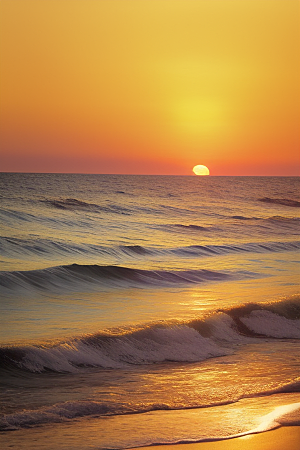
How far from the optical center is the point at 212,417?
21.0 ft

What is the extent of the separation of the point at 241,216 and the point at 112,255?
88.6 ft

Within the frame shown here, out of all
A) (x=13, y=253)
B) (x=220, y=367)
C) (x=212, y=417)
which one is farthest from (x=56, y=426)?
(x=13, y=253)

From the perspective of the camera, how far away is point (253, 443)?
5.47 meters

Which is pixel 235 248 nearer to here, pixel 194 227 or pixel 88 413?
pixel 194 227

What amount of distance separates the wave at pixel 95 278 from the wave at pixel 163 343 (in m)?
5.01

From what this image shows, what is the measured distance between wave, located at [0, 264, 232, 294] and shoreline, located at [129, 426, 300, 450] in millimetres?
9203

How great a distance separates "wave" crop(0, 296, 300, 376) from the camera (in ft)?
27.9

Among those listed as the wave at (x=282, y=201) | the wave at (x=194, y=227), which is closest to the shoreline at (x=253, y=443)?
the wave at (x=194, y=227)

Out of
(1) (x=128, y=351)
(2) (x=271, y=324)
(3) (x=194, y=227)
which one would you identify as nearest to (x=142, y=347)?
(1) (x=128, y=351)

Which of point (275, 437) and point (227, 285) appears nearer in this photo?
point (275, 437)

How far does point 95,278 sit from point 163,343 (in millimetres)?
7358

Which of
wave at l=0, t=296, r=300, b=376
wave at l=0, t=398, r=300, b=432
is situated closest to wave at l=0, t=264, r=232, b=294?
wave at l=0, t=296, r=300, b=376

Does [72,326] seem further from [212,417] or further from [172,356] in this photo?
[212,417]

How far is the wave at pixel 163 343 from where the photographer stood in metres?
8.49
